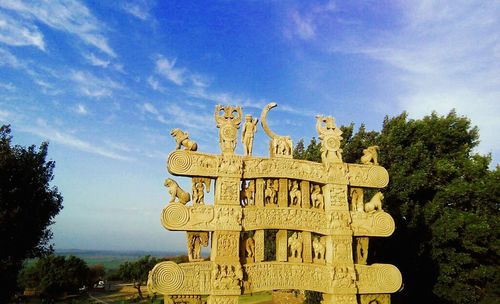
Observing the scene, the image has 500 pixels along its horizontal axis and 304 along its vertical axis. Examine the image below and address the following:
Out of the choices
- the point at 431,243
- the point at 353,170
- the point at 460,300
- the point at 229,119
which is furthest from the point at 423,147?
the point at 229,119

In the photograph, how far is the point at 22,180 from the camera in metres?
15.0

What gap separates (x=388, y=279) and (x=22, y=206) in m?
14.8

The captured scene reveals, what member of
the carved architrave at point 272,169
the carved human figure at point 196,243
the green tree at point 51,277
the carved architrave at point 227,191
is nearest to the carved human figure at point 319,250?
the carved architrave at point 272,169

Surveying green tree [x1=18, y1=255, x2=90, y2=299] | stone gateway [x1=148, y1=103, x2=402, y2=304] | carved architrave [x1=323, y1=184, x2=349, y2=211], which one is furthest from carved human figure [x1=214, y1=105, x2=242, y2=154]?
green tree [x1=18, y1=255, x2=90, y2=299]

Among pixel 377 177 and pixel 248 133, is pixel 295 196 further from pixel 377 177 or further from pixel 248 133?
pixel 377 177

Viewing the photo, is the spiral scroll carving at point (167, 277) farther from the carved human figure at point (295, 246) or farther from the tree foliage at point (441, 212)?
the tree foliage at point (441, 212)

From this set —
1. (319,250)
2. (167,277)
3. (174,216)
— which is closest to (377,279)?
(319,250)

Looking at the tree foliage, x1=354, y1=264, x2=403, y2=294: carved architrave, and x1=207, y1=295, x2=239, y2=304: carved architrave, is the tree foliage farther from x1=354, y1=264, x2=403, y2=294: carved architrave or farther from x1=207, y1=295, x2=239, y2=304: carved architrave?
x1=207, y1=295, x2=239, y2=304: carved architrave

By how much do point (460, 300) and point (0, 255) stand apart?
18.5m

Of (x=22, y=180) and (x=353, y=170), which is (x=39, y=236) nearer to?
(x=22, y=180)

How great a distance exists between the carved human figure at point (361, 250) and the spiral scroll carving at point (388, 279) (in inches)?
17.6

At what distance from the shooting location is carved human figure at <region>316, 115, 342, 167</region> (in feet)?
30.1

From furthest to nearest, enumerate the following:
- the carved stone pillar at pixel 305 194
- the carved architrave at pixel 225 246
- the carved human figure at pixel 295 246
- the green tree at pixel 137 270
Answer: the green tree at pixel 137 270
the carved stone pillar at pixel 305 194
the carved human figure at pixel 295 246
the carved architrave at pixel 225 246

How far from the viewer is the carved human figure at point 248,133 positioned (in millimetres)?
8570
